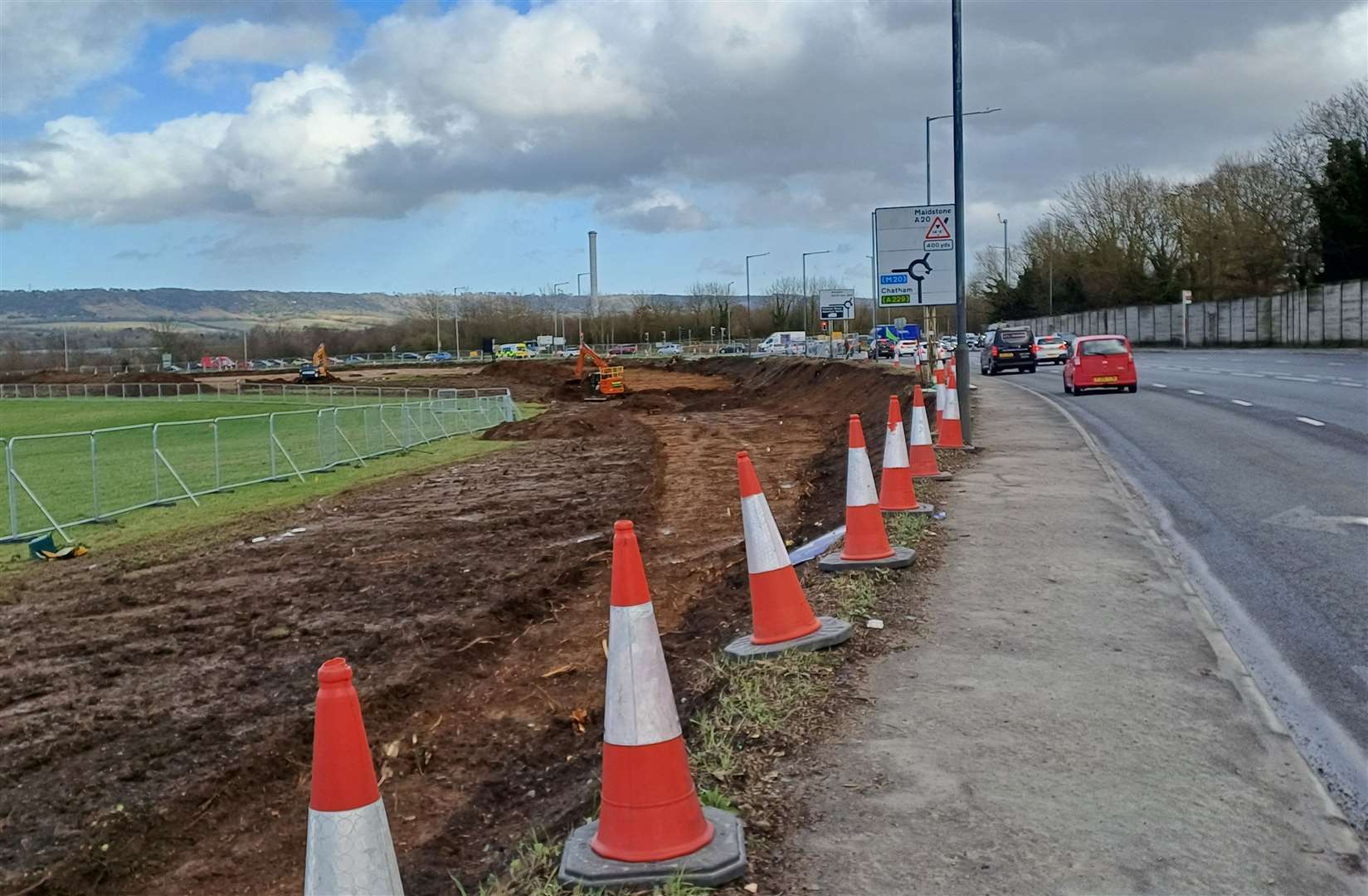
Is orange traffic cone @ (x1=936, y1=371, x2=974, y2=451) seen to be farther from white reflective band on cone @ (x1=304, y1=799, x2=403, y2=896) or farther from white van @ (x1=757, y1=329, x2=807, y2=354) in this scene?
white van @ (x1=757, y1=329, x2=807, y2=354)

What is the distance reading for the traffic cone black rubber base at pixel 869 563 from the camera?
841cm

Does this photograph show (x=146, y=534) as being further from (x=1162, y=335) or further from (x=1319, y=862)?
(x=1162, y=335)

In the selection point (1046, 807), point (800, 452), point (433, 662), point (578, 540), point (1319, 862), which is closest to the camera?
point (1319, 862)

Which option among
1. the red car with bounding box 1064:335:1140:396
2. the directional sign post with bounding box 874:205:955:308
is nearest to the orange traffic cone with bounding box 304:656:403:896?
the directional sign post with bounding box 874:205:955:308

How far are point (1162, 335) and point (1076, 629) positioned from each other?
7764 centimetres

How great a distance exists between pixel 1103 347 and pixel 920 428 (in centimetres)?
1958

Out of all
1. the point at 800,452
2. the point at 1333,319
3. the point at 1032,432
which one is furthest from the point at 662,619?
the point at 1333,319

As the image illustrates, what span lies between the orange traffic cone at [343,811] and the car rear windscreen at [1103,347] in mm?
30047

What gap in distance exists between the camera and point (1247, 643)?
691cm

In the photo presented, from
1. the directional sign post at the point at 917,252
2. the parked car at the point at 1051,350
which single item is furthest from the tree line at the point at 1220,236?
the directional sign post at the point at 917,252

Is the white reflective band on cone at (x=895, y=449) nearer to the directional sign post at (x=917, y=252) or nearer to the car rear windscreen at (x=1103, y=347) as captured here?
the directional sign post at (x=917, y=252)

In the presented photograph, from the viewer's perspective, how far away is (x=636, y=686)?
13.7 feet

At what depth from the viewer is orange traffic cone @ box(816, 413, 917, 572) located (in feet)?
27.3

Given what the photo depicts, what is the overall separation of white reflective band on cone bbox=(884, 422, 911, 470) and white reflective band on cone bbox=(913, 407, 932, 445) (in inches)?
105
